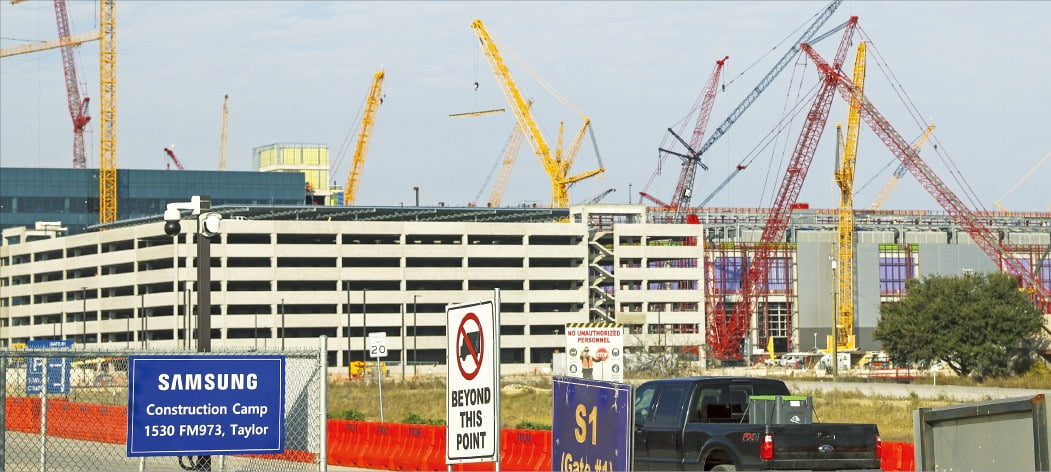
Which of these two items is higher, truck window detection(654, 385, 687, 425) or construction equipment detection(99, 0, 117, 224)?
construction equipment detection(99, 0, 117, 224)

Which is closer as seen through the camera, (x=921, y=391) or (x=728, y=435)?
(x=728, y=435)

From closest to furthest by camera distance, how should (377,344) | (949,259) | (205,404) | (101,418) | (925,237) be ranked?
(205,404)
(101,418)
(377,344)
(949,259)
(925,237)

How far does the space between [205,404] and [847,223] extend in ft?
468

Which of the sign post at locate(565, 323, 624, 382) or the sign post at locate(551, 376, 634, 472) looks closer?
the sign post at locate(551, 376, 634, 472)

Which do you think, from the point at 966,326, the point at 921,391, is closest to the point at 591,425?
the point at 921,391

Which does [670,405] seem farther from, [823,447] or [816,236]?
[816,236]

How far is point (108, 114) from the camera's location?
17250 centimetres

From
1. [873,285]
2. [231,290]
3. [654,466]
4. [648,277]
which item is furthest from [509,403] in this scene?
[873,285]

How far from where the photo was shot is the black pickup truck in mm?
18328

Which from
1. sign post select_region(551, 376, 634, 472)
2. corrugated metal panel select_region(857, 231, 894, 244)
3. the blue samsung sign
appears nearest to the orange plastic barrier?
sign post select_region(551, 376, 634, 472)

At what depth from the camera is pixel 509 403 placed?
66062 mm

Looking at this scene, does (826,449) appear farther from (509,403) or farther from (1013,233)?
(1013,233)

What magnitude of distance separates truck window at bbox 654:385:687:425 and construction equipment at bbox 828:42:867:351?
130 metres

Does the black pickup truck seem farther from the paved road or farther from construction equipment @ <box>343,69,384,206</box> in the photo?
construction equipment @ <box>343,69,384,206</box>
